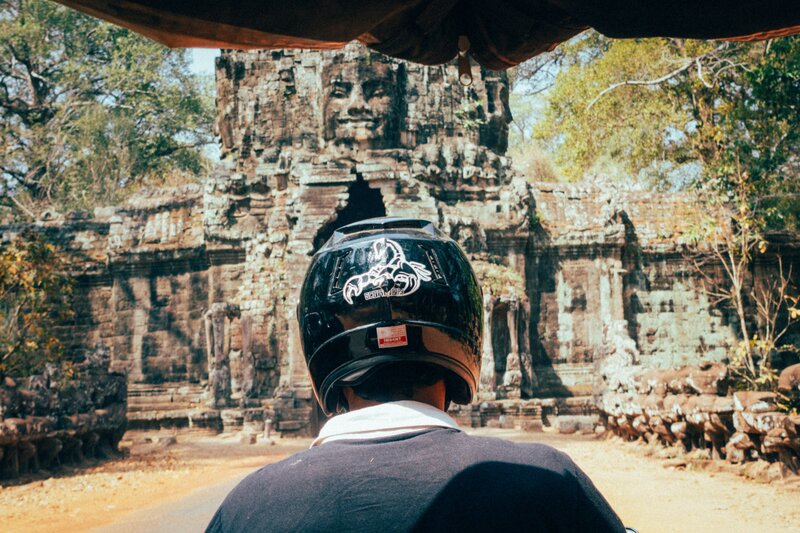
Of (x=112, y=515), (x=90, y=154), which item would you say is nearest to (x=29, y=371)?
(x=112, y=515)

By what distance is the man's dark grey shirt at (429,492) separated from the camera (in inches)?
61.5

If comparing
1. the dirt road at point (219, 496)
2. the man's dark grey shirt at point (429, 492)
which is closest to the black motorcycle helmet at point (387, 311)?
the man's dark grey shirt at point (429, 492)

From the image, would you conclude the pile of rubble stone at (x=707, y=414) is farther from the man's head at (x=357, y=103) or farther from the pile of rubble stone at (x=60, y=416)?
the pile of rubble stone at (x=60, y=416)

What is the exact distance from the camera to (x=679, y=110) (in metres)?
23.0

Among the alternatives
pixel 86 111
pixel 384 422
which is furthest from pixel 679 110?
pixel 384 422

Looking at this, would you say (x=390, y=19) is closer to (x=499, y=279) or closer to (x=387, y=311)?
(x=387, y=311)

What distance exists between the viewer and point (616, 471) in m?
11.2

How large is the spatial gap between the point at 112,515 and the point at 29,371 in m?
8.44

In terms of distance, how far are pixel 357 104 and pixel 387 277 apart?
1695 centimetres

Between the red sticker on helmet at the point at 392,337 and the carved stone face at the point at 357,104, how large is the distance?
1678 centimetres

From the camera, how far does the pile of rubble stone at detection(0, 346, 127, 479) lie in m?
11.5

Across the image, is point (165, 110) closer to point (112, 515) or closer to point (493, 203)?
point (493, 203)

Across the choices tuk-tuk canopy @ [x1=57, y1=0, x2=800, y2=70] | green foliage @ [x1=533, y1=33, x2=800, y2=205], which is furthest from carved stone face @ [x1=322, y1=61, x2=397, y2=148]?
tuk-tuk canopy @ [x1=57, y1=0, x2=800, y2=70]

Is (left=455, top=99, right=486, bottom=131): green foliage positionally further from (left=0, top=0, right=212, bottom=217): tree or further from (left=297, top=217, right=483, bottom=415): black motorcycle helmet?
(left=297, top=217, right=483, bottom=415): black motorcycle helmet
